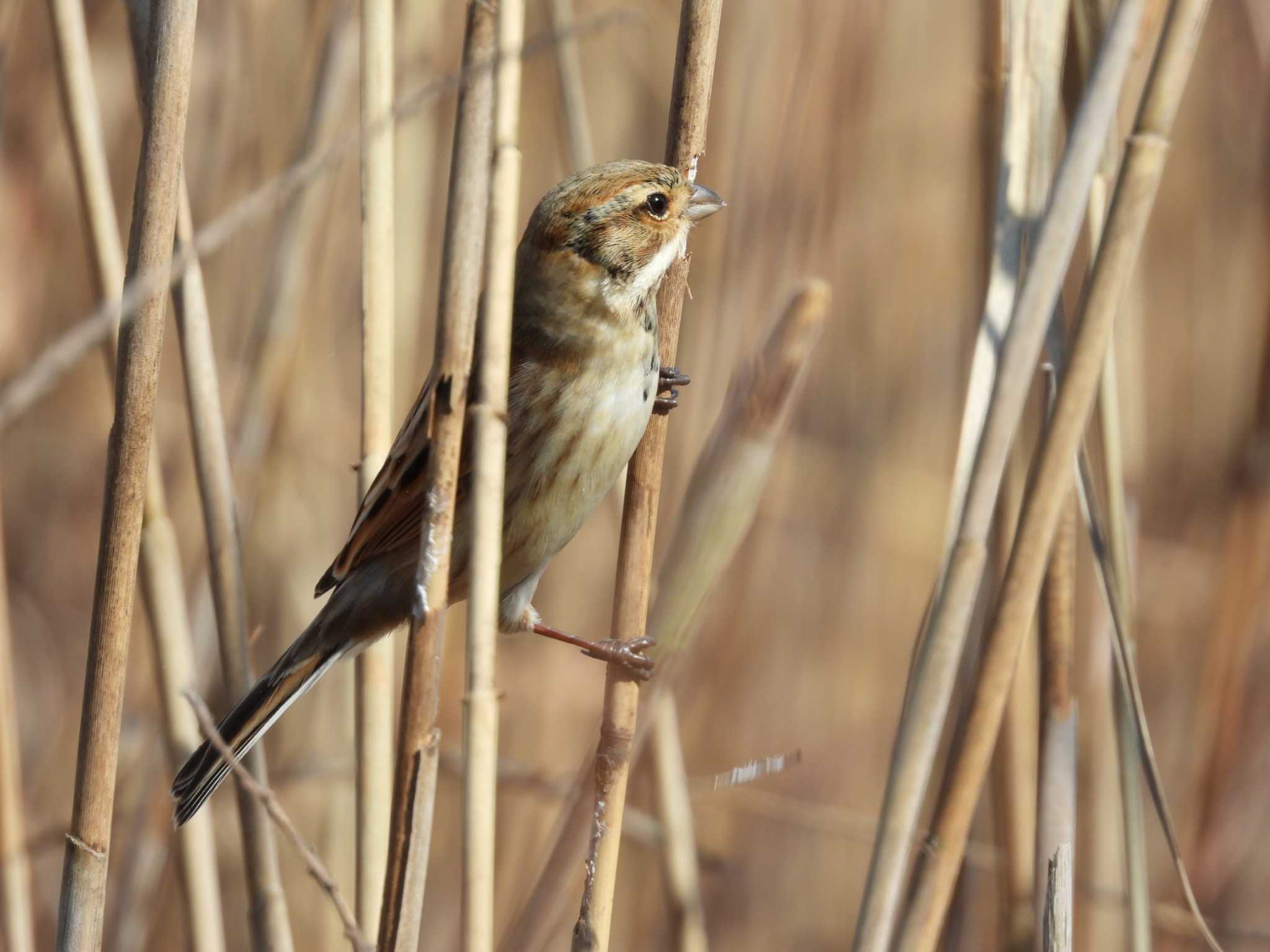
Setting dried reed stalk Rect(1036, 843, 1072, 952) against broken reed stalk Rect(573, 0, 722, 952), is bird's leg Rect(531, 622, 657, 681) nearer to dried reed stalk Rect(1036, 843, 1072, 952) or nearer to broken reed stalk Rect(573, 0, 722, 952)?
broken reed stalk Rect(573, 0, 722, 952)

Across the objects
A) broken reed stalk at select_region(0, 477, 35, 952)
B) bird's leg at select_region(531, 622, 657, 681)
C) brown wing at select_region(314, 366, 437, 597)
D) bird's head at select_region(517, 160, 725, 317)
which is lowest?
broken reed stalk at select_region(0, 477, 35, 952)

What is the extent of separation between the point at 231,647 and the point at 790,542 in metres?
1.94

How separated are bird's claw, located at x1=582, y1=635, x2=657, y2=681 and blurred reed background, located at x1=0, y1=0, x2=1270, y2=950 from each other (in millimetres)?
782

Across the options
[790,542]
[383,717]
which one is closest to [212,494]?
[383,717]

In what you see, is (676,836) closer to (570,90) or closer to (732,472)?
(732,472)

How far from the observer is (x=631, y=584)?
1675 millimetres

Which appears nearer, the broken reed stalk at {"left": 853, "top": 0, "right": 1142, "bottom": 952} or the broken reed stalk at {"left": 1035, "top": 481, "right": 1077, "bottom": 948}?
the broken reed stalk at {"left": 853, "top": 0, "right": 1142, "bottom": 952}

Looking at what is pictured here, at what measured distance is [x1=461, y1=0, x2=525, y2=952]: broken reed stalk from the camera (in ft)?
4.30

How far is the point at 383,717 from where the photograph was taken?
1.83m

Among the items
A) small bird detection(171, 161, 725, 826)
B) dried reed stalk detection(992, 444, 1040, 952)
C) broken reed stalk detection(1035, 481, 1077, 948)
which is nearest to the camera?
broken reed stalk detection(1035, 481, 1077, 948)

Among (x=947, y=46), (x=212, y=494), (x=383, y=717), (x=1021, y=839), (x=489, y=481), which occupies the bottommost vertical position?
(x=1021, y=839)

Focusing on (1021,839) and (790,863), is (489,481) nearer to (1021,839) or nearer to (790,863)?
(1021,839)

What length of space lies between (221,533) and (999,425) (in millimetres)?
1140

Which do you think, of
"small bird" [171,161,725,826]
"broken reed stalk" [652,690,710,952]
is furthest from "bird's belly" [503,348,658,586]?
"broken reed stalk" [652,690,710,952]
